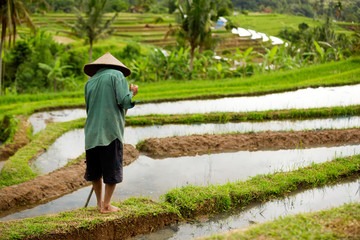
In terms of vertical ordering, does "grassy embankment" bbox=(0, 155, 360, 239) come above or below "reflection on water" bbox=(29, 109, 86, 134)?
above

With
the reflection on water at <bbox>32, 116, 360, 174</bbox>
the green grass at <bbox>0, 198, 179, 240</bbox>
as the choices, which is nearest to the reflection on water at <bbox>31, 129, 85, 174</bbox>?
the reflection on water at <bbox>32, 116, 360, 174</bbox>

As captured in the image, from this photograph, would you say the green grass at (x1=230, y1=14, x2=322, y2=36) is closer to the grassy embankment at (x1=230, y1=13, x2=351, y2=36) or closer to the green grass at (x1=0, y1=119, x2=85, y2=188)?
the grassy embankment at (x1=230, y1=13, x2=351, y2=36)

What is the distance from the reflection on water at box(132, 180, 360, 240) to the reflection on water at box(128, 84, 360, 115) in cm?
371

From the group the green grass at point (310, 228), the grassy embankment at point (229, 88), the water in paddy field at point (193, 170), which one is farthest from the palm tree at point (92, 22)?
the green grass at point (310, 228)

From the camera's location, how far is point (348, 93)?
855 cm

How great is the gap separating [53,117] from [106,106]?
5493 mm

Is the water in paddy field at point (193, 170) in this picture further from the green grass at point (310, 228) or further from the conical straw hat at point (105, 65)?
the green grass at point (310, 228)

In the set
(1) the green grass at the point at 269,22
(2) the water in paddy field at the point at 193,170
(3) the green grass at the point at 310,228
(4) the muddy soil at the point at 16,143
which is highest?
(1) the green grass at the point at 269,22

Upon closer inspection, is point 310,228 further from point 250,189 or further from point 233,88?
point 233,88

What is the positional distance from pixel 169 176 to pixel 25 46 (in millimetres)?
17411

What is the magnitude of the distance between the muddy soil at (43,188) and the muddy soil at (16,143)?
1.78m

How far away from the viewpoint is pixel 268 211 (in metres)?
3.61

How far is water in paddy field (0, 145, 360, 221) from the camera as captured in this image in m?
4.16

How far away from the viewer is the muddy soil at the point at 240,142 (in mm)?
5645
